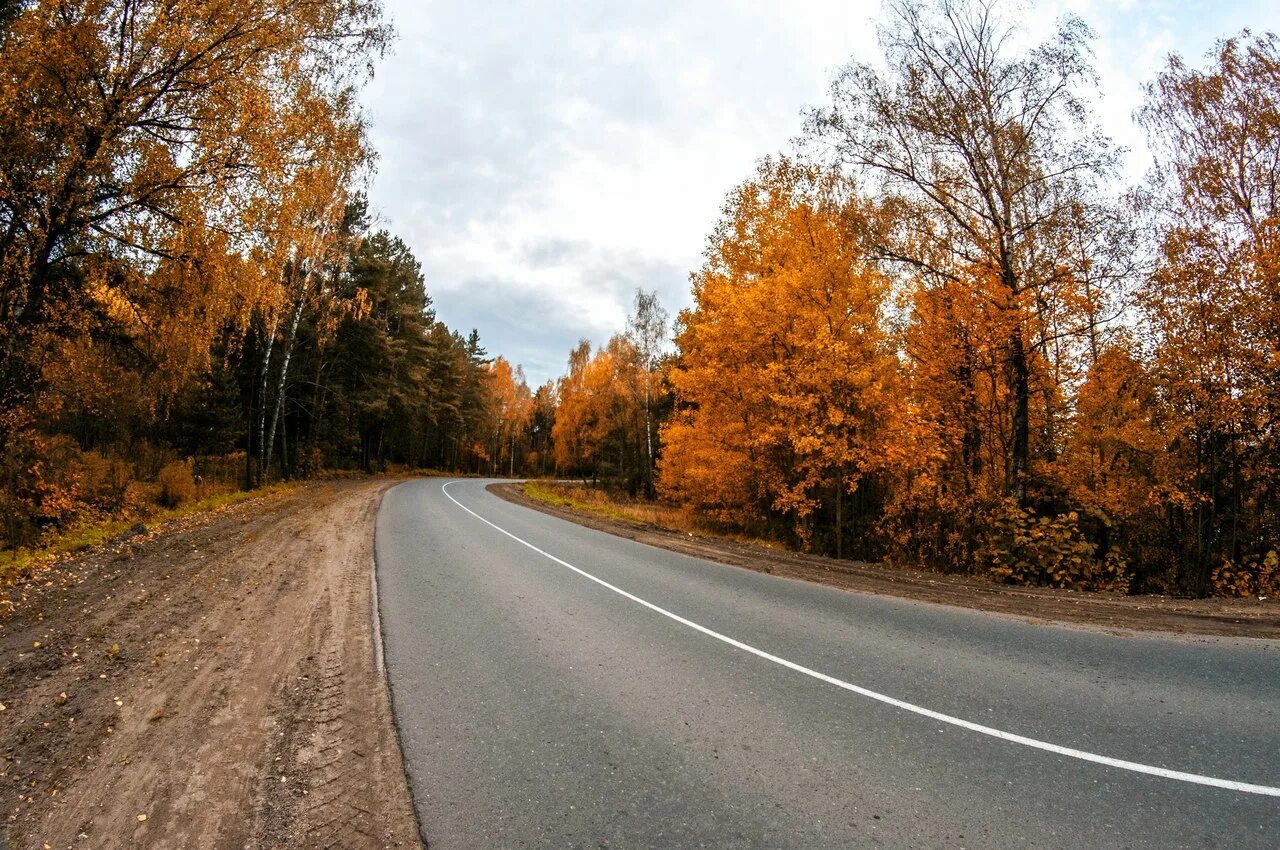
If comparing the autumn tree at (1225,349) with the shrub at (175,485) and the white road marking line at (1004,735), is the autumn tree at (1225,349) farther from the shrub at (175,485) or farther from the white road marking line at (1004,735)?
the shrub at (175,485)

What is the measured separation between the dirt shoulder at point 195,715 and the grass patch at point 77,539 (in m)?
0.62

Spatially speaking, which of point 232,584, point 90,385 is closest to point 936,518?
point 232,584

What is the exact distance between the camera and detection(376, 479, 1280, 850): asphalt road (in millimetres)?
3020

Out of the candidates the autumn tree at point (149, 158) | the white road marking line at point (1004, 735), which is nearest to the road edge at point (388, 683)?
the white road marking line at point (1004, 735)

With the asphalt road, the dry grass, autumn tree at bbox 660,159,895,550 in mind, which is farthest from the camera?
the dry grass

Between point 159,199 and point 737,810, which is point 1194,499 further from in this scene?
point 159,199

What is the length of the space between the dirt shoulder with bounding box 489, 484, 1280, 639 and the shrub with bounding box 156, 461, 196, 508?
14496 mm

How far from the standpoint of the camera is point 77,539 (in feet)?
34.0

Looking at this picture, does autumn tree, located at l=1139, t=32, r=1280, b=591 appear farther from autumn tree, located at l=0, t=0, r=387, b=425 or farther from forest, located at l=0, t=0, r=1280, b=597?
autumn tree, located at l=0, t=0, r=387, b=425

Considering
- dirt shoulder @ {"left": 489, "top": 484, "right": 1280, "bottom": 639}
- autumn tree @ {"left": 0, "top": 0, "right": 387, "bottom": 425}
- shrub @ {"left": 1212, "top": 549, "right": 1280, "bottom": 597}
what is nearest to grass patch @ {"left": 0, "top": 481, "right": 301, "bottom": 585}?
autumn tree @ {"left": 0, "top": 0, "right": 387, "bottom": 425}

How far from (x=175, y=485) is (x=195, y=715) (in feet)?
51.1

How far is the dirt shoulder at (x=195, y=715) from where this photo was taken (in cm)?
304

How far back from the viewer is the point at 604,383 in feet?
142

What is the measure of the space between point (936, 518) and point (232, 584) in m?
13.8
